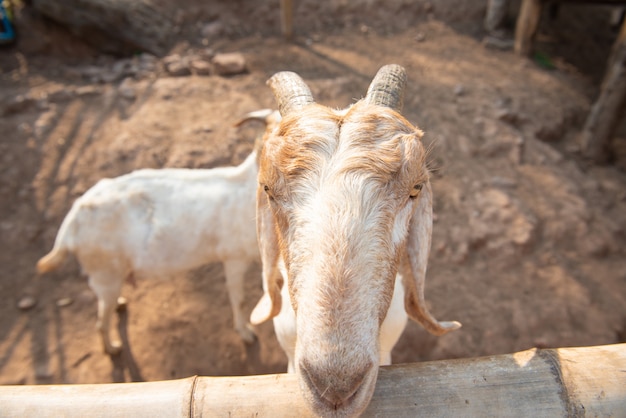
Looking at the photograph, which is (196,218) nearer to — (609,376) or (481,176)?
(609,376)

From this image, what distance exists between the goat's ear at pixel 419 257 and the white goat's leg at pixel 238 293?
227cm

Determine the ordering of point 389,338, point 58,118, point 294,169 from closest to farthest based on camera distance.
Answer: point 294,169 → point 389,338 → point 58,118

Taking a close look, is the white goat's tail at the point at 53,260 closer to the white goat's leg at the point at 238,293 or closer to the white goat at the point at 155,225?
the white goat at the point at 155,225

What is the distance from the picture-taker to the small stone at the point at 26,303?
4641mm

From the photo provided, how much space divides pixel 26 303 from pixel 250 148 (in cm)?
318

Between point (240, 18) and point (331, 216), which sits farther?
point (240, 18)

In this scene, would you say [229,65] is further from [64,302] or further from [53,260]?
[53,260]

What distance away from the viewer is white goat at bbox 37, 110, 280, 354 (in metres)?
3.68

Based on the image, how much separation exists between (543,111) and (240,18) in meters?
6.19

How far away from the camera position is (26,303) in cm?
465

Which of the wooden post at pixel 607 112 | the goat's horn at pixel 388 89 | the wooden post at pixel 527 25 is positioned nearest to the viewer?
the goat's horn at pixel 388 89

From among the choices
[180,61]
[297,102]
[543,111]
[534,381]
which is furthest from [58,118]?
[543,111]

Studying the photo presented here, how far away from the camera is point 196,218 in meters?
3.91

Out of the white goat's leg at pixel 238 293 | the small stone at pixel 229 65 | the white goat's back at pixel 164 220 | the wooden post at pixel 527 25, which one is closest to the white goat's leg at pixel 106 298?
the white goat's back at pixel 164 220
